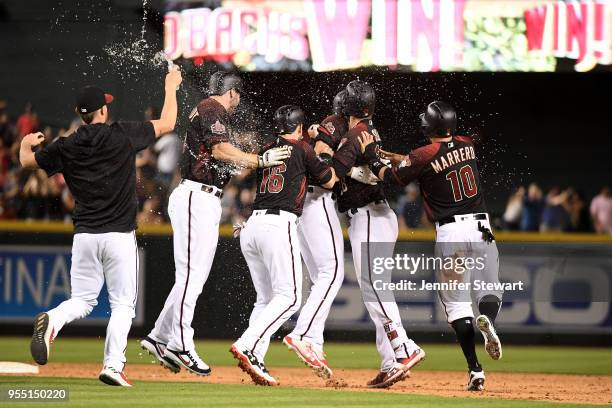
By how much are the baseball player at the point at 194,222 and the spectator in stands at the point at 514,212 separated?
644cm

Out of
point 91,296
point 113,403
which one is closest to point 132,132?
point 91,296

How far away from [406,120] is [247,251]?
6516mm

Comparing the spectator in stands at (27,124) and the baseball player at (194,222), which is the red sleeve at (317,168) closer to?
the baseball player at (194,222)

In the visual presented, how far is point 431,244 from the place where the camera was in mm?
12844

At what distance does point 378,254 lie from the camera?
8.54m

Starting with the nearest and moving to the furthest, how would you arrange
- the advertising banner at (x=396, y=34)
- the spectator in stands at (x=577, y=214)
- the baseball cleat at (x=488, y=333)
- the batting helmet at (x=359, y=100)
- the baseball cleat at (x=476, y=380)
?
the baseball cleat at (x=488, y=333)
the baseball cleat at (x=476, y=380)
the batting helmet at (x=359, y=100)
the spectator in stands at (x=577, y=214)
the advertising banner at (x=396, y=34)

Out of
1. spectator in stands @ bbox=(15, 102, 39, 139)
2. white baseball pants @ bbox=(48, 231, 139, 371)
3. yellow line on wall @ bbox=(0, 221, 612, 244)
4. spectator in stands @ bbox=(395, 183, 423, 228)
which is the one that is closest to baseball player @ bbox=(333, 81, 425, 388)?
white baseball pants @ bbox=(48, 231, 139, 371)

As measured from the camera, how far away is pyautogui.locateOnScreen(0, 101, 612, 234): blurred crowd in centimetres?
1373

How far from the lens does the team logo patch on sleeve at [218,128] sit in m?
8.66

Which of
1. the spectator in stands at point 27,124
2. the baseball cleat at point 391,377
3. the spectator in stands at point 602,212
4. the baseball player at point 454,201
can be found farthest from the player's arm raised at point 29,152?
the spectator in stands at point 602,212

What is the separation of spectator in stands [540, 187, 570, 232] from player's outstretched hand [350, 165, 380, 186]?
6.49 m

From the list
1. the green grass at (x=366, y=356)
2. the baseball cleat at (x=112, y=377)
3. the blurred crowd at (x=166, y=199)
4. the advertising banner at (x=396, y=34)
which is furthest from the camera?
the advertising banner at (x=396, y=34)

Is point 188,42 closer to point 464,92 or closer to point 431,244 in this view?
point 464,92

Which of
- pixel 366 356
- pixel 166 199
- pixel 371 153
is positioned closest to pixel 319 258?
pixel 371 153
